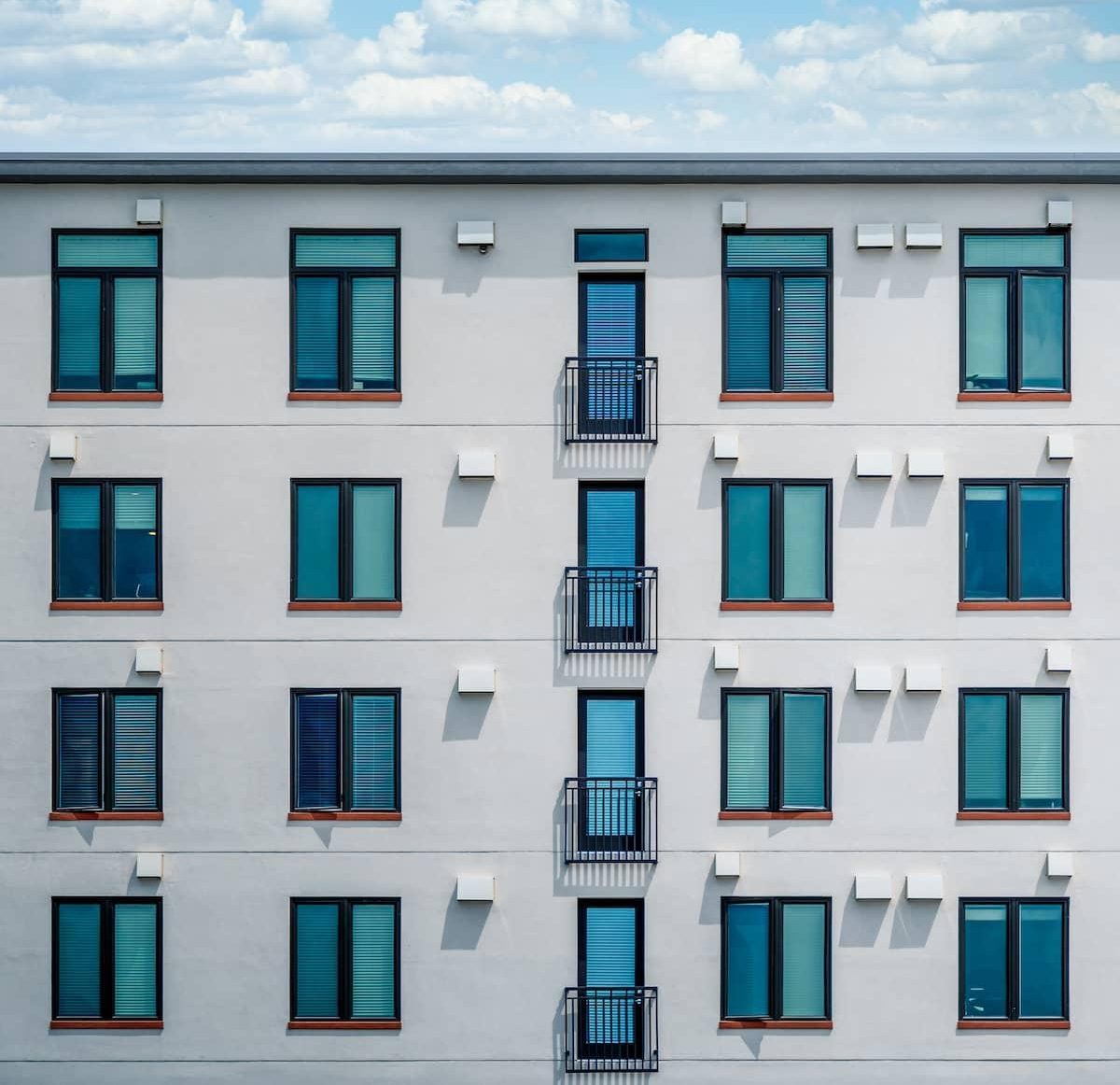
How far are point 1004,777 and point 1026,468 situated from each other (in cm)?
370

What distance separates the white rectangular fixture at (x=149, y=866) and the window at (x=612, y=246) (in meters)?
8.67

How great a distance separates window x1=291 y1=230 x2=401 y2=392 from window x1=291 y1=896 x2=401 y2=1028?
20.5 feet

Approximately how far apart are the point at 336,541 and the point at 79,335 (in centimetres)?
392

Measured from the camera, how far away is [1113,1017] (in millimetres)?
13875

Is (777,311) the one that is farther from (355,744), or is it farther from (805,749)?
(355,744)

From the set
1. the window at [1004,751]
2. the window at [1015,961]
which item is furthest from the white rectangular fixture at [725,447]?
the window at [1015,961]

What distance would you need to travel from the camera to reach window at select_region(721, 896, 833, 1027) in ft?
45.7

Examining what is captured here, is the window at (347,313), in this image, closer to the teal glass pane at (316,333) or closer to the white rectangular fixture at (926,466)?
the teal glass pane at (316,333)

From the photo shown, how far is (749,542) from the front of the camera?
13.9 m

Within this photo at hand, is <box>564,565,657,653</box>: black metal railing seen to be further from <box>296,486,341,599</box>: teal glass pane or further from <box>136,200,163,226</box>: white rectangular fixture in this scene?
<box>136,200,163,226</box>: white rectangular fixture

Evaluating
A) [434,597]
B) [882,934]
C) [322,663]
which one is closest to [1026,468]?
[882,934]

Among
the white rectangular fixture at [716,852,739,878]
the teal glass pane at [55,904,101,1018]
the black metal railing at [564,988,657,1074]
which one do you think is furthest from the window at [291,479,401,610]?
the black metal railing at [564,988,657,1074]

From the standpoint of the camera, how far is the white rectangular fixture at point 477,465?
13.7 metres

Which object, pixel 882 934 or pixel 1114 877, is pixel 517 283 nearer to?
pixel 882 934
